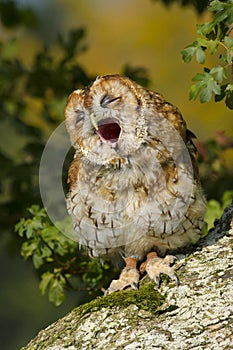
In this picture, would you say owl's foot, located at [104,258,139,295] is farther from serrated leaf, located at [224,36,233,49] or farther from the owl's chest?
serrated leaf, located at [224,36,233,49]

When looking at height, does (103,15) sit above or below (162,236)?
above

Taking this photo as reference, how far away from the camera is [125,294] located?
333cm

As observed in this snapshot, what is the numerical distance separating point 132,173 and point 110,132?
0.19 m

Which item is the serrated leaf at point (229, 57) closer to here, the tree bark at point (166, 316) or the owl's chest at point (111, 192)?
the owl's chest at point (111, 192)

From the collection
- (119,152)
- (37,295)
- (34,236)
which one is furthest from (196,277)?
(37,295)

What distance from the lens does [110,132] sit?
346cm

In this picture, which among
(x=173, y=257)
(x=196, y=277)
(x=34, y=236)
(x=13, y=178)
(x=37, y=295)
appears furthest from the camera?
(x=37, y=295)

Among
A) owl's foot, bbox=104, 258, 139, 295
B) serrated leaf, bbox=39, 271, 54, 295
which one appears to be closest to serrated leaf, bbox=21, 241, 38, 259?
serrated leaf, bbox=39, 271, 54, 295

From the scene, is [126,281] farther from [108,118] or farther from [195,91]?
[195,91]

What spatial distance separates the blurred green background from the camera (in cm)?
505

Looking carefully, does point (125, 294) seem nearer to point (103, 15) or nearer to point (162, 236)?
point (162, 236)

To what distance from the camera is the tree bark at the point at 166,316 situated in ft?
9.61

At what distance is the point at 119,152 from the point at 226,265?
636 mm

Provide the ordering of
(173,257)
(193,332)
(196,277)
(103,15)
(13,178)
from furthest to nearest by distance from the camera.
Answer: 1. (103,15)
2. (13,178)
3. (173,257)
4. (196,277)
5. (193,332)
